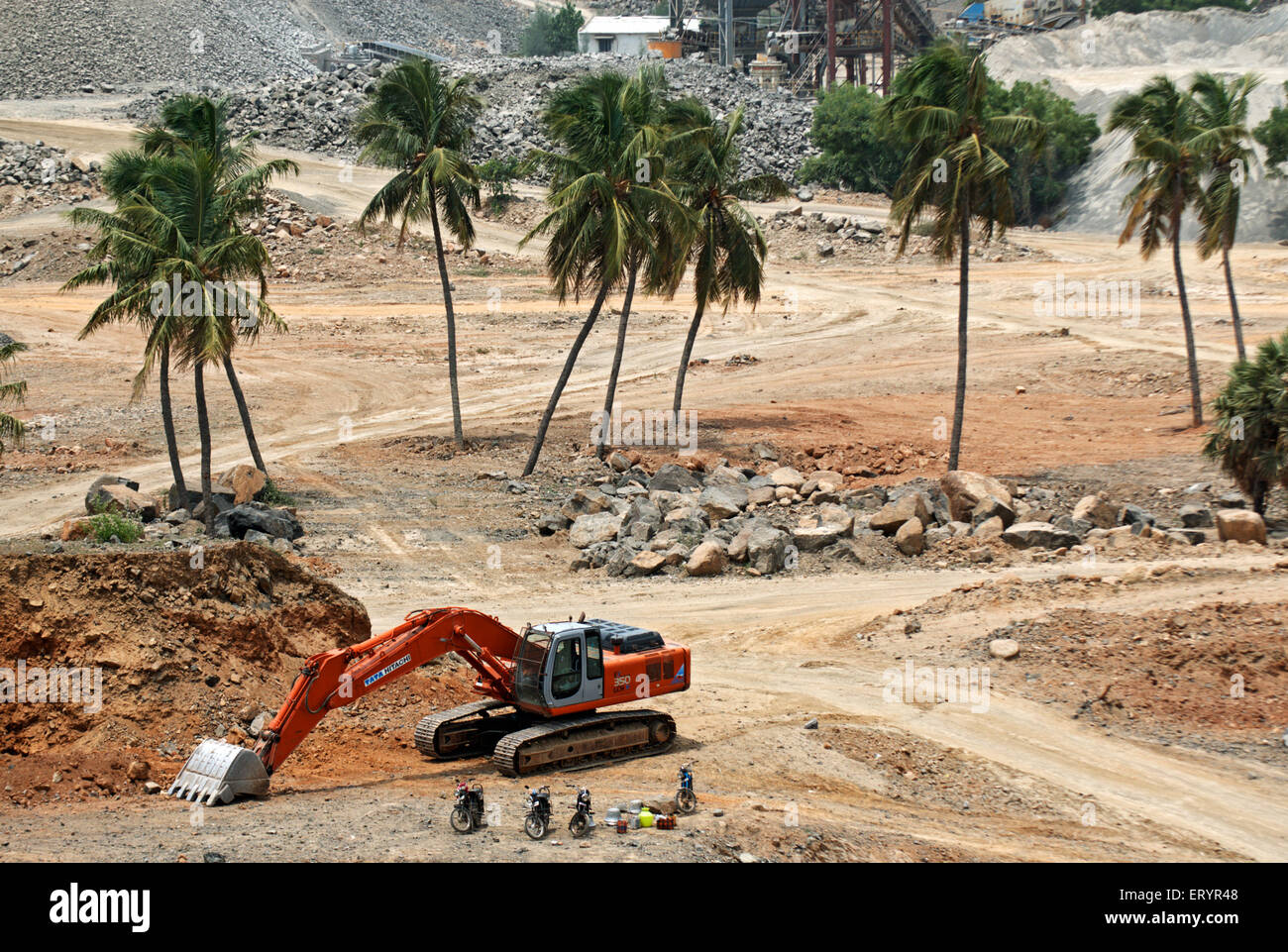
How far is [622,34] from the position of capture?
115500 millimetres

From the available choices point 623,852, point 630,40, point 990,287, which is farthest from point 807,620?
point 630,40

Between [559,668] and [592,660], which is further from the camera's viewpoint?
[592,660]

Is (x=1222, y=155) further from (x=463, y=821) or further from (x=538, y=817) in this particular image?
(x=463, y=821)

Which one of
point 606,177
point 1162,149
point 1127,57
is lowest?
point 606,177

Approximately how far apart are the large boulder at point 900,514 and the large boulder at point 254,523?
13.6 m

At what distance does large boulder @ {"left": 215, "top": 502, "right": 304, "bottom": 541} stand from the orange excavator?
43.3ft

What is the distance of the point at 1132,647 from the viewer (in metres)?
21.5

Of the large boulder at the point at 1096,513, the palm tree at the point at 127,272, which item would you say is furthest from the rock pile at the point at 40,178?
the large boulder at the point at 1096,513

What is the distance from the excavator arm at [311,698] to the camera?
14.6m

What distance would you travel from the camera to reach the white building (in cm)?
11275

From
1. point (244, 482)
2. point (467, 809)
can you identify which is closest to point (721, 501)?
point (244, 482)

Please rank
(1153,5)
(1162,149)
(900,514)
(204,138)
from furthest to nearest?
(1153,5) → (1162,149) → (204,138) → (900,514)

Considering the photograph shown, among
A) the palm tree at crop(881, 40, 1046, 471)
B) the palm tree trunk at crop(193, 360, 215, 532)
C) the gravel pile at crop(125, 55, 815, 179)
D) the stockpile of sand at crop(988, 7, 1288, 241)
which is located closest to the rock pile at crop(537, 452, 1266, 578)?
the palm tree at crop(881, 40, 1046, 471)

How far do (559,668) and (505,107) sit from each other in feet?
248
